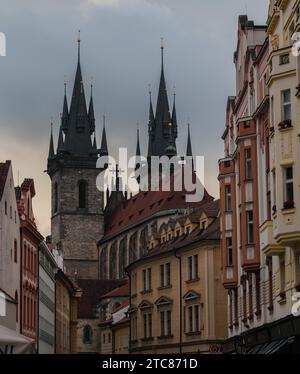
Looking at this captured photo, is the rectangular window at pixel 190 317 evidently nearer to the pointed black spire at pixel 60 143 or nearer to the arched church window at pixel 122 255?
the arched church window at pixel 122 255

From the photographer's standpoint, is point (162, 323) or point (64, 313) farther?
point (64, 313)

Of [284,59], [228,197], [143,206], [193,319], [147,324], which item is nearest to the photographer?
[284,59]

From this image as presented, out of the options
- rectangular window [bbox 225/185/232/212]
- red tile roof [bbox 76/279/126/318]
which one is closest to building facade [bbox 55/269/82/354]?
red tile roof [bbox 76/279/126/318]

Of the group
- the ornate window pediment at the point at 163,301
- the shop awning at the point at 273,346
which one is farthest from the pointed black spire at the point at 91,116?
the shop awning at the point at 273,346

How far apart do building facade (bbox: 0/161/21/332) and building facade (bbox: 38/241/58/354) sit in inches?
493

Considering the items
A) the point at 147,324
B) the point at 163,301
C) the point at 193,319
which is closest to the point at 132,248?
the point at 147,324

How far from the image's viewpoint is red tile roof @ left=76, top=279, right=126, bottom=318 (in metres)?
149

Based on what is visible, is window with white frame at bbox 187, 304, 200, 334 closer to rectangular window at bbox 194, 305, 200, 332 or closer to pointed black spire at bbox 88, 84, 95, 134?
rectangular window at bbox 194, 305, 200, 332

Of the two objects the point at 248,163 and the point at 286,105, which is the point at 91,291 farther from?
the point at 286,105

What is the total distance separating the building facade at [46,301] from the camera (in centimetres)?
7228

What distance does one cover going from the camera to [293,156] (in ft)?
104

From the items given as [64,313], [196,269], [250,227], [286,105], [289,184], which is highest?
[64,313]

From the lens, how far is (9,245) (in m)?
54.1

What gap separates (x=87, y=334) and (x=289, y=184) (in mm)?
116241
